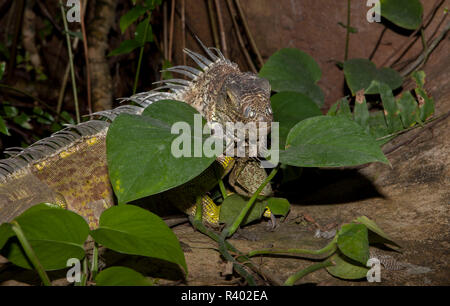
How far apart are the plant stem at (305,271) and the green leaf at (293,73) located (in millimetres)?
1953

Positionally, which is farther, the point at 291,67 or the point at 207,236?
the point at 291,67

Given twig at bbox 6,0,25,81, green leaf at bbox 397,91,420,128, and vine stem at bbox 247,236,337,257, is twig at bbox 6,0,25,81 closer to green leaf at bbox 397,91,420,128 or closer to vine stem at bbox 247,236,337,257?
vine stem at bbox 247,236,337,257

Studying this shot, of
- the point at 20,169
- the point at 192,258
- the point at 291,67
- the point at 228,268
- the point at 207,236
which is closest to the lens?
the point at 228,268

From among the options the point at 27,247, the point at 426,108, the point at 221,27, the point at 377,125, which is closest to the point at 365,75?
the point at 377,125

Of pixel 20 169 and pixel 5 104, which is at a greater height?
pixel 5 104

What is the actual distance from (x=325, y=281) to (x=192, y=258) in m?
0.76

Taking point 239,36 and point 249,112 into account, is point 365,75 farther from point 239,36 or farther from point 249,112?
point 249,112

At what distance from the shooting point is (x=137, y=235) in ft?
6.03

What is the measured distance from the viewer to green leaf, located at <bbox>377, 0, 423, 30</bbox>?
4.05 metres

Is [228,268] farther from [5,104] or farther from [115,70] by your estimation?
[115,70]

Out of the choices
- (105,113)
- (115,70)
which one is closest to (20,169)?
(105,113)

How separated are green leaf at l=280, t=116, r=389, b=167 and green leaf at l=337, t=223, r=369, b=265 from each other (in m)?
0.36

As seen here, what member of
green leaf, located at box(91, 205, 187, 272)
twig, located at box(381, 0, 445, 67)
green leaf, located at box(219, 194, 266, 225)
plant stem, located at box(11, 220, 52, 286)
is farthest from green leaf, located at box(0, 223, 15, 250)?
twig, located at box(381, 0, 445, 67)

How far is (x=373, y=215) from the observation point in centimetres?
Result: 286
